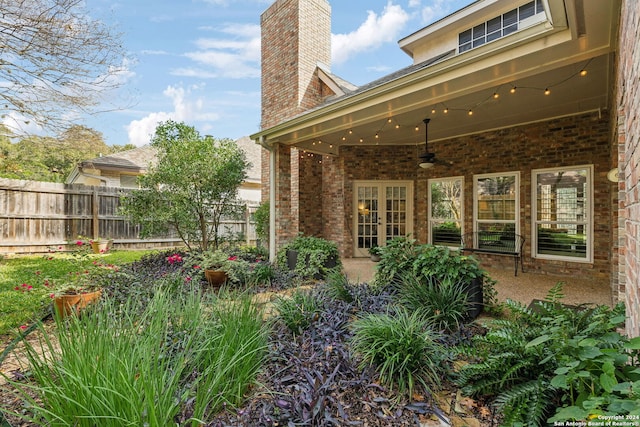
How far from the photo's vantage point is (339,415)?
1742mm

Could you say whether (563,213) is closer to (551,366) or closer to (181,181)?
(551,366)

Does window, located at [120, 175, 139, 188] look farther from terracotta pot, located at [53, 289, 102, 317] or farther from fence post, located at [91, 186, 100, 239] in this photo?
terracotta pot, located at [53, 289, 102, 317]

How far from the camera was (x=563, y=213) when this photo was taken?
18.4 feet

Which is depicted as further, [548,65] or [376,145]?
[376,145]

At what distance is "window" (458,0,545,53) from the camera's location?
6395mm

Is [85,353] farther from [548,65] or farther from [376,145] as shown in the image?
[376,145]

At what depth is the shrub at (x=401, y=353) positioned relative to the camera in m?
2.07

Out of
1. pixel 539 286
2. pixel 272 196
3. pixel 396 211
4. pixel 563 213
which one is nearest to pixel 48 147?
pixel 272 196

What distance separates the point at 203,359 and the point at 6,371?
172 cm

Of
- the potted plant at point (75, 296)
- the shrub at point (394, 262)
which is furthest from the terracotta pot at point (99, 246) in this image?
the shrub at point (394, 262)

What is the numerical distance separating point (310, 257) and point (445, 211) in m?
3.80

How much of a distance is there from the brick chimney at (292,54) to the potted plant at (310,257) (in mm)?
4812

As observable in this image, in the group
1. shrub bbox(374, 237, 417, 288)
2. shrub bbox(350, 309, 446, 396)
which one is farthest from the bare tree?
shrub bbox(350, 309, 446, 396)

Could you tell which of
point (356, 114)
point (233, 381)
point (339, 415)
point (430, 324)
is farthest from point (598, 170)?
point (233, 381)
